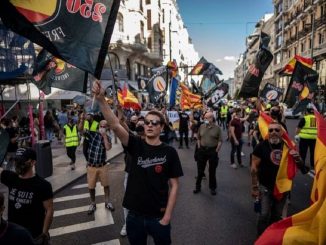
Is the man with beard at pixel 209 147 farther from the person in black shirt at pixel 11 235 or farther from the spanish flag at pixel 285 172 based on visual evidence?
the person in black shirt at pixel 11 235

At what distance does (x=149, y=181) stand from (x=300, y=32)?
161 ft

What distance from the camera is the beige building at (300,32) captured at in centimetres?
3719

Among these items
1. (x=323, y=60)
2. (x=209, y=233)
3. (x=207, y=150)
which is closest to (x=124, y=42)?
(x=323, y=60)

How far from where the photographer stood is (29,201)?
304 cm

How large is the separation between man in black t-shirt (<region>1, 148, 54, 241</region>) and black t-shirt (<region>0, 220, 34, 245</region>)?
0.68 metres

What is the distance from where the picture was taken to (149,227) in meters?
3.02

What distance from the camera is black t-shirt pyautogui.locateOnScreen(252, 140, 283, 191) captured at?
4.32m

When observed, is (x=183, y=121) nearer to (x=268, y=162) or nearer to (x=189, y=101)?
(x=189, y=101)

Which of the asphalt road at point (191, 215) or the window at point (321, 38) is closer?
the asphalt road at point (191, 215)

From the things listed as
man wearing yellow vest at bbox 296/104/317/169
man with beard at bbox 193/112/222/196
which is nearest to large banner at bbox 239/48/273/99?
man wearing yellow vest at bbox 296/104/317/169

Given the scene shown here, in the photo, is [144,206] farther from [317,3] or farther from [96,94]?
[317,3]

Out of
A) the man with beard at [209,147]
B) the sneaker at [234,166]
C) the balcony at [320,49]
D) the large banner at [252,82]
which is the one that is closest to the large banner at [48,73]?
the man with beard at [209,147]

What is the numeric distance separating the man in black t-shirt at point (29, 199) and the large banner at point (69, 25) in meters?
1.11

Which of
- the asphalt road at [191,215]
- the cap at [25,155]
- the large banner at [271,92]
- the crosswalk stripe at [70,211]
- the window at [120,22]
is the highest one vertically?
the window at [120,22]
